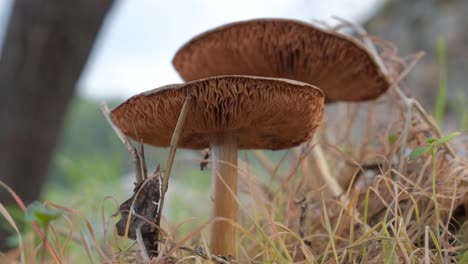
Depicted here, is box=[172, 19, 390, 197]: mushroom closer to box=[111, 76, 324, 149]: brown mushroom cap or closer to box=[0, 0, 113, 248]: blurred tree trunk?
box=[111, 76, 324, 149]: brown mushroom cap

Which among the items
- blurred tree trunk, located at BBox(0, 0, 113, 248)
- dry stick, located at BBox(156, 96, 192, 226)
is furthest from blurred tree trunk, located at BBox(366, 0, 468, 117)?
dry stick, located at BBox(156, 96, 192, 226)

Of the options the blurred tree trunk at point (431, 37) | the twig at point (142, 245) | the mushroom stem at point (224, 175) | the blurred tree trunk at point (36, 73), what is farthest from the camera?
the blurred tree trunk at point (431, 37)

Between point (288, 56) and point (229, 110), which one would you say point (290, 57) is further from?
point (229, 110)

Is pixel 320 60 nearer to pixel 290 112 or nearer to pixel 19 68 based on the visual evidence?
pixel 290 112

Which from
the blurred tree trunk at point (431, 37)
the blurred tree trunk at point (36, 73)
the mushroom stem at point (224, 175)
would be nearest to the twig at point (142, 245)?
the mushroom stem at point (224, 175)

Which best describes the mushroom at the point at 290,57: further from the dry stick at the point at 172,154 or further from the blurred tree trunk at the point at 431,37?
the blurred tree trunk at the point at 431,37

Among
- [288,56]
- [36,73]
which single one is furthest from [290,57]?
[36,73]

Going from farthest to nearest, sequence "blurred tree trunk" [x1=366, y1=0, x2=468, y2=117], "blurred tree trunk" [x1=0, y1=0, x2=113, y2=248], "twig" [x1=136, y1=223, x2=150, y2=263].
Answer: "blurred tree trunk" [x1=366, y1=0, x2=468, y2=117], "blurred tree trunk" [x1=0, y1=0, x2=113, y2=248], "twig" [x1=136, y1=223, x2=150, y2=263]
